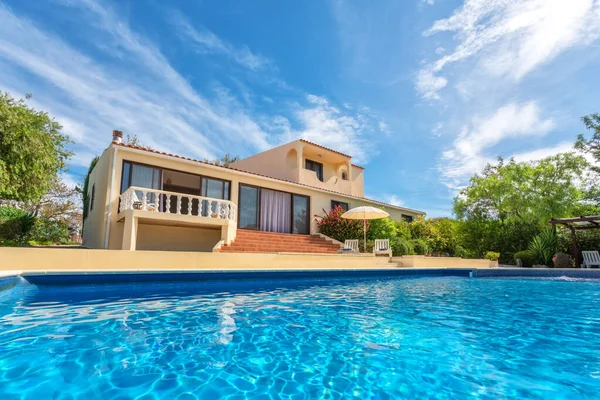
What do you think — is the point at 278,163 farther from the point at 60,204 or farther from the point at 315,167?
the point at 60,204

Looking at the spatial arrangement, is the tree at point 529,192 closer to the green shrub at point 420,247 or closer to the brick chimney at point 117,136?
the green shrub at point 420,247

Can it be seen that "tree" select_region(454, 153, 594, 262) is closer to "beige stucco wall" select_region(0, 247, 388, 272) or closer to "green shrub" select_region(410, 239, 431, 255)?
"green shrub" select_region(410, 239, 431, 255)

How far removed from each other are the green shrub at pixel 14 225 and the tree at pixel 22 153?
254cm

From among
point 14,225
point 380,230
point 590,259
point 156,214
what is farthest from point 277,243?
point 590,259

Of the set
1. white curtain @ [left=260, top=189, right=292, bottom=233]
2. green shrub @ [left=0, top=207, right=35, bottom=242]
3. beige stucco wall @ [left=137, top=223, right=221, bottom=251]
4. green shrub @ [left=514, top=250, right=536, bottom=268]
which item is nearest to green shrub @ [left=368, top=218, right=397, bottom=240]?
white curtain @ [left=260, top=189, right=292, bottom=233]

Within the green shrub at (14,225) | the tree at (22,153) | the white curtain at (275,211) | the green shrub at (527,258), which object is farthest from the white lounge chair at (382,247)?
the green shrub at (14,225)

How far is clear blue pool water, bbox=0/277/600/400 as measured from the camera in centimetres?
229

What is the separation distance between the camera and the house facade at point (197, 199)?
35.3ft

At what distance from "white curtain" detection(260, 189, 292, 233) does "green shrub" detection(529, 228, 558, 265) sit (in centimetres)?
1197

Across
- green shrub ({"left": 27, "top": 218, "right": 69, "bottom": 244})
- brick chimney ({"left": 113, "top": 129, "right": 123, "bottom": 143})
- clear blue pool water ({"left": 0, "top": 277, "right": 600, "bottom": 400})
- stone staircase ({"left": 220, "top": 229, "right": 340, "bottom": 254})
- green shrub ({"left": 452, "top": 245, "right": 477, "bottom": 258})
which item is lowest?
clear blue pool water ({"left": 0, "top": 277, "right": 600, "bottom": 400})

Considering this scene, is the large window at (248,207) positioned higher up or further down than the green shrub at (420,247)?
higher up

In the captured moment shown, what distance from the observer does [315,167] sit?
67.0ft

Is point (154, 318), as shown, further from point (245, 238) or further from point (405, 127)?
point (405, 127)

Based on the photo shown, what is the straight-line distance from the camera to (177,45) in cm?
1352
